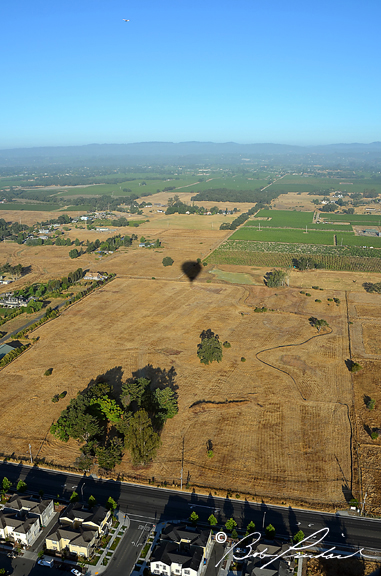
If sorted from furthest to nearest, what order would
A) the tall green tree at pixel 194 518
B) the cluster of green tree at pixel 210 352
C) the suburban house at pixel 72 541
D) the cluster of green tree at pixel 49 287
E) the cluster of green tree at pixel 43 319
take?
the cluster of green tree at pixel 49 287
the cluster of green tree at pixel 43 319
the cluster of green tree at pixel 210 352
the tall green tree at pixel 194 518
the suburban house at pixel 72 541

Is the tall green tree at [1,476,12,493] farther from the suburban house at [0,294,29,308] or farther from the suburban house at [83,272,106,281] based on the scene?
the suburban house at [83,272,106,281]

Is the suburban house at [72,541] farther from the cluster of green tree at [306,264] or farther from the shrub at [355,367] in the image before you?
the cluster of green tree at [306,264]

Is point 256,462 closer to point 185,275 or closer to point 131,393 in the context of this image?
point 131,393

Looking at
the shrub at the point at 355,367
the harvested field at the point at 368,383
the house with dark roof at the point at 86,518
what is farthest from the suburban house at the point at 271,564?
the shrub at the point at 355,367

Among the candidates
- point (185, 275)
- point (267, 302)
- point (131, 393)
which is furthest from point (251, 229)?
point (131, 393)

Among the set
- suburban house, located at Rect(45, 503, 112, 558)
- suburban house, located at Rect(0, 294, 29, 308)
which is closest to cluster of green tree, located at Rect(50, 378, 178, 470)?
suburban house, located at Rect(45, 503, 112, 558)

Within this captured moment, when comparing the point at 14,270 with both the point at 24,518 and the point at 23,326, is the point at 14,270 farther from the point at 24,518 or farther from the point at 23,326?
the point at 24,518

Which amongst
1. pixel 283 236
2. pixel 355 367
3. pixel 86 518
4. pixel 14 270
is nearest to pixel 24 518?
pixel 86 518
